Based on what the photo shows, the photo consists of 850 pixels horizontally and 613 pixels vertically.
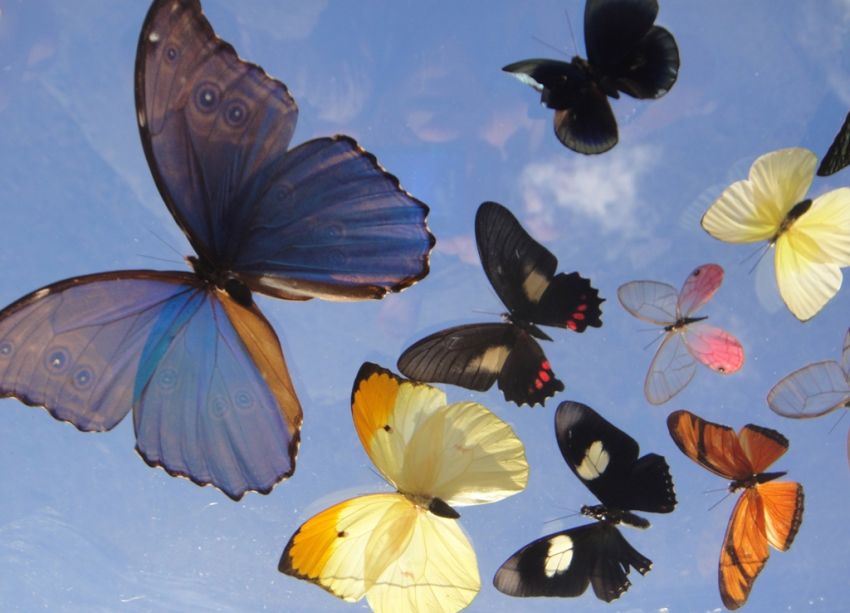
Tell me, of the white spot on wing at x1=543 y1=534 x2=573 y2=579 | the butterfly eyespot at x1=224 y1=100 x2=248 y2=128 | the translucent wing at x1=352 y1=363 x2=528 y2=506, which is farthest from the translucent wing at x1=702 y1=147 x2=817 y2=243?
the butterfly eyespot at x1=224 y1=100 x2=248 y2=128

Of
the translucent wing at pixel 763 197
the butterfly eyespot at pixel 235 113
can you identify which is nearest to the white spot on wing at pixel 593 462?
the translucent wing at pixel 763 197

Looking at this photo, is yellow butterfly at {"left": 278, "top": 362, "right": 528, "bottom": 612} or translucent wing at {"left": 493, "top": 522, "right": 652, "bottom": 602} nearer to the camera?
yellow butterfly at {"left": 278, "top": 362, "right": 528, "bottom": 612}

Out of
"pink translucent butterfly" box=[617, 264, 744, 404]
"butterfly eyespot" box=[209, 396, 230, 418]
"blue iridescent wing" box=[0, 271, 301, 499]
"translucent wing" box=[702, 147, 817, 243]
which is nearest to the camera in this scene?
"blue iridescent wing" box=[0, 271, 301, 499]

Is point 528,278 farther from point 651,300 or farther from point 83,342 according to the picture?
point 83,342

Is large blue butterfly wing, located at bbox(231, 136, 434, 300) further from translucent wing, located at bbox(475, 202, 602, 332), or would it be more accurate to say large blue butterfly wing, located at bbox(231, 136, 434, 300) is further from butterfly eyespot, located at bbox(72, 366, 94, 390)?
butterfly eyespot, located at bbox(72, 366, 94, 390)

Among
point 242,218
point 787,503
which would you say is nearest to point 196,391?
point 242,218

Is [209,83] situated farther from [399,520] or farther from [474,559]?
[474,559]

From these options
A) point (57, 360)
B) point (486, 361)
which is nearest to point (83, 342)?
point (57, 360)

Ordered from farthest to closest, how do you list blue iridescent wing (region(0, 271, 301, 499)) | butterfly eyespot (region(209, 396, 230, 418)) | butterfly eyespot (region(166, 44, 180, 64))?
butterfly eyespot (region(209, 396, 230, 418)) < blue iridescent wing (region(0, 271, 301, 499)) < butterfly eyespot (region(166, 44, 180, 64))
